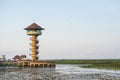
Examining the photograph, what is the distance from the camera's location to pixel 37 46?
9288 cm

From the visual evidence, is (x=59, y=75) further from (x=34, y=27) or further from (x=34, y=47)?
(x=34, y=27)

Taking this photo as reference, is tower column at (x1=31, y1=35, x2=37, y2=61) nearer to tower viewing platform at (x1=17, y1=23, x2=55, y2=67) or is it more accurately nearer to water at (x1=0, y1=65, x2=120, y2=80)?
tower viewing platform at (x1=17, y1=23, x2=55, y2=67)

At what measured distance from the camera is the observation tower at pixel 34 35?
9231 centimetres

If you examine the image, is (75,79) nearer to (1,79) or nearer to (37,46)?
(1,79)

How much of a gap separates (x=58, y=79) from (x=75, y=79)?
2.55 meters

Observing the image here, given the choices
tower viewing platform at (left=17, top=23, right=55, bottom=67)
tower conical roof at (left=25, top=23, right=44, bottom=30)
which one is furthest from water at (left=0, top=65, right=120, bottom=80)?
tower conical roof at (left=25, top=23, right=44, bottom=30)

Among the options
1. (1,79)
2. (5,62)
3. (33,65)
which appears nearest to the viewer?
(1,79)

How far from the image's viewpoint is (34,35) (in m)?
94.4

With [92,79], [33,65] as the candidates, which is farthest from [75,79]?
[33,65]

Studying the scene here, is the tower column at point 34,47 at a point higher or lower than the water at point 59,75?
higher

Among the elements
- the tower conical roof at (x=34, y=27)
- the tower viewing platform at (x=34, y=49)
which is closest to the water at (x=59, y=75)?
the tower viewing platform at (x=34, y=49)

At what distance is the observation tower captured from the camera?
303ft

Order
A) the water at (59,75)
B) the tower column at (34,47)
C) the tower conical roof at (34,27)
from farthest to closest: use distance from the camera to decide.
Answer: the tower conical roof at (34,27), the tower column at (34,47), the water at (59,75)

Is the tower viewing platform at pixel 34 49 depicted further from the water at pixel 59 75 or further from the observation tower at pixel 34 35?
the water at pixel 59 75
